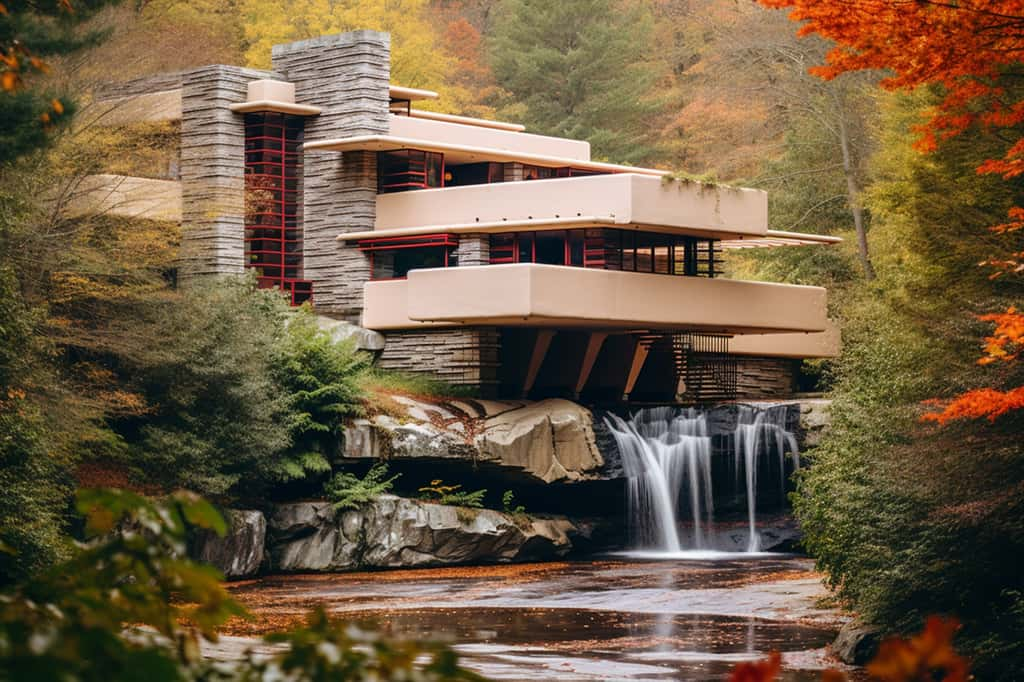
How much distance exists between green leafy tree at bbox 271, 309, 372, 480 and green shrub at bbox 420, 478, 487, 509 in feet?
6.57

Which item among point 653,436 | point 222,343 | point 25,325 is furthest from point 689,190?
point 25,325

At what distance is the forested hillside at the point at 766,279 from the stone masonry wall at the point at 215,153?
0.79 m

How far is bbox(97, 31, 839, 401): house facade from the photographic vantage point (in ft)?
102

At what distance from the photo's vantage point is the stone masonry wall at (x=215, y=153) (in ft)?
109

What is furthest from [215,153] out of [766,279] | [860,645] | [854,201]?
[860,645]

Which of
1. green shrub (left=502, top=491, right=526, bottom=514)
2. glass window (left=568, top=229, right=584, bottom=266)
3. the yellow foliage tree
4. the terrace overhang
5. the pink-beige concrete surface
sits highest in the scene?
the yellow foliage tree

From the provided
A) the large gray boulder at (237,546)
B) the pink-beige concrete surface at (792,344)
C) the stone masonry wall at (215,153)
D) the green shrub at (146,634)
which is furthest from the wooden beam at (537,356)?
the green shrub at (146,634)

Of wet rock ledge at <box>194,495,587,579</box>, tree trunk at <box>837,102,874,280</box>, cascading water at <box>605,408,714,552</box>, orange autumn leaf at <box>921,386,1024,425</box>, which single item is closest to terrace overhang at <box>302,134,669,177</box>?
cascading water at <box>605,408,714,552</box>

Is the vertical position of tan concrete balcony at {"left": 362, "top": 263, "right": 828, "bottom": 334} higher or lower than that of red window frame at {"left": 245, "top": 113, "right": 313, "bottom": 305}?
lower

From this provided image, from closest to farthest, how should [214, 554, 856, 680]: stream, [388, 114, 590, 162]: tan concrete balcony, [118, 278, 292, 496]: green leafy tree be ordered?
[214, 554, 856, 680]: stream, [118, 278, 292, 496]: green leafy tree, [388, 114, 590, 162]: tan concrete balcony

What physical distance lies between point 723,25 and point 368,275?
67.9 ft

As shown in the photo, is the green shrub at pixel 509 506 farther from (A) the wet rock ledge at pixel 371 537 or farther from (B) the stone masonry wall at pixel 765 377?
(B) the stone masonry wall at pixel 765 377

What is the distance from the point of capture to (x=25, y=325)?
19.0 meters

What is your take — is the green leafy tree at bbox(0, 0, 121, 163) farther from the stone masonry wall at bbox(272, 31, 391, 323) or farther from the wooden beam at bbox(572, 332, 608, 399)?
the wooden beam at bbox(572, 332, 608, 399)
